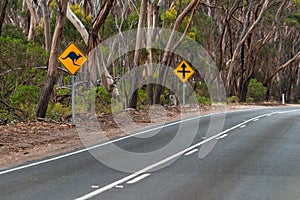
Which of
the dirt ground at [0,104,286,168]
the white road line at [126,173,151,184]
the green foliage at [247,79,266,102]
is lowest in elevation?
the white road line at [126,173,151,184]

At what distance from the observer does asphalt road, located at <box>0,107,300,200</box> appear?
9.14 metres

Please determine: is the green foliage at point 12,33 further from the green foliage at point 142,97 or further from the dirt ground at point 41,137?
the dirt ground at point 41,137

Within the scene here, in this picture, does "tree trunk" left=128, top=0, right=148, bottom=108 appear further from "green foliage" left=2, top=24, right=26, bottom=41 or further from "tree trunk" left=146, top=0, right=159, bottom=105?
"green foliage" left=2, top=24, right=26, bottom=41

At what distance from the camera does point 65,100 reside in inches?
1171

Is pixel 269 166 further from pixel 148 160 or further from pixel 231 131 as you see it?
pixel 231 131

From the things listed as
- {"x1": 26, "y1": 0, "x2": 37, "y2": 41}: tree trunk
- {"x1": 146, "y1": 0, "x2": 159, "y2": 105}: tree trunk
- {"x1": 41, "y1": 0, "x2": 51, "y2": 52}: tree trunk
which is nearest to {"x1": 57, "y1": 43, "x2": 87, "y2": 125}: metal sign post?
{"x1": 41, "y1": 0, "x2": 51, "y2": 52}: tree trunk

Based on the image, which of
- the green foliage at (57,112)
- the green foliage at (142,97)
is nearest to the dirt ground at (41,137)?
the green foliage at (57,112)

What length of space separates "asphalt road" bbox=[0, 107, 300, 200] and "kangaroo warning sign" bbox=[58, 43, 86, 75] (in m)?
3.92

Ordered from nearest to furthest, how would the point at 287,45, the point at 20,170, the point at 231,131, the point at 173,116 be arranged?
the point at 20,170 < the point at 231,131 < the point at 173,116 < the point at 287,45

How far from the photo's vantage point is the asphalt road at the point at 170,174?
914 cm

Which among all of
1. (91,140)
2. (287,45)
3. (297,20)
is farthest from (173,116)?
(287,45)

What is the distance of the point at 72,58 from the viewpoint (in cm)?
2000

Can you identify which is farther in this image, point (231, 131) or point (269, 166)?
point (231, 131)

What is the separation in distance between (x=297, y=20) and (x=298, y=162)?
133ft
